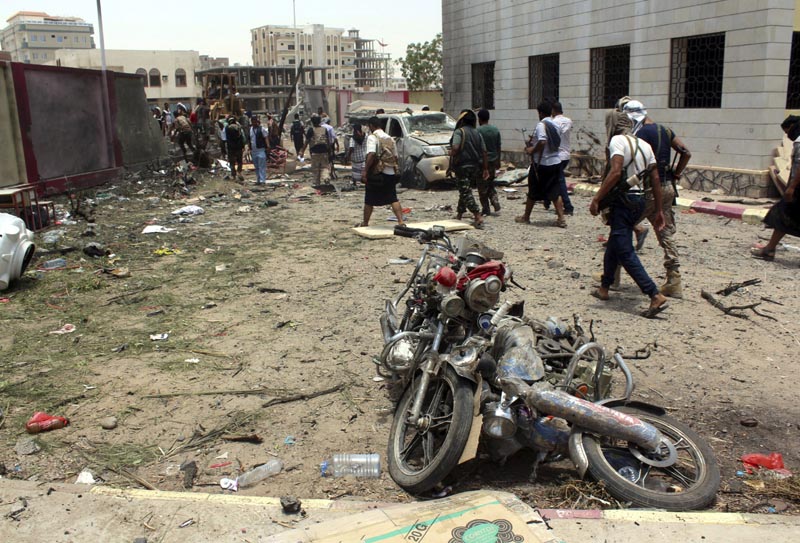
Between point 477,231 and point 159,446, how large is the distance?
6353 mm

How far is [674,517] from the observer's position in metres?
2.81

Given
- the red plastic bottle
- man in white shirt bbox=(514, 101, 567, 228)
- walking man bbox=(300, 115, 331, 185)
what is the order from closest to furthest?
the red plastic bottle < man in white shirt bbox=(514, 101, 567, 228) < walking man bbox=(300, 115, 331, 185)

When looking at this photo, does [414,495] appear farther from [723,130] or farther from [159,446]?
[723,130]

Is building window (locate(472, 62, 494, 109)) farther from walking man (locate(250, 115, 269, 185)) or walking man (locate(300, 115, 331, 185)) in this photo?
walking man (locate(250, 115, 269, 185))

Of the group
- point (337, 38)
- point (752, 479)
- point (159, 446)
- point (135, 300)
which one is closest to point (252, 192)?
point (135, 300)

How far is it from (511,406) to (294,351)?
2343mm

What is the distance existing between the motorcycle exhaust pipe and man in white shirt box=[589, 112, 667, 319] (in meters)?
2.65

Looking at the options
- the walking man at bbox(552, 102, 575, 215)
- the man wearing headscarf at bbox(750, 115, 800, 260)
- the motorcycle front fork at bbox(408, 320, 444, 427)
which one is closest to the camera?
the motorcycle front fork at bbox(408, 320, 444, 427)

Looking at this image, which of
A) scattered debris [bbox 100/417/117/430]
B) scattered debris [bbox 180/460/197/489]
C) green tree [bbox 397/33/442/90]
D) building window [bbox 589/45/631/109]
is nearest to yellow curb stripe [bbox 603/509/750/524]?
scattered debris [bbox 180/460/197/489]

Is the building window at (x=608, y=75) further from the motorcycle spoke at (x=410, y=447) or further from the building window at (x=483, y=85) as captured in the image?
the motorcycle spoke at (x=410, y=447)

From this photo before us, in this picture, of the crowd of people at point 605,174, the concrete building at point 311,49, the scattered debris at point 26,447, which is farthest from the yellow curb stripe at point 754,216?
the concrete building at point 311,49

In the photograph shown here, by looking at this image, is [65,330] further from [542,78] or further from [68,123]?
[542,78]

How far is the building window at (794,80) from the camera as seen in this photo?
11.6 m

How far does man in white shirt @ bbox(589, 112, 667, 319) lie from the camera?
5406 mm
